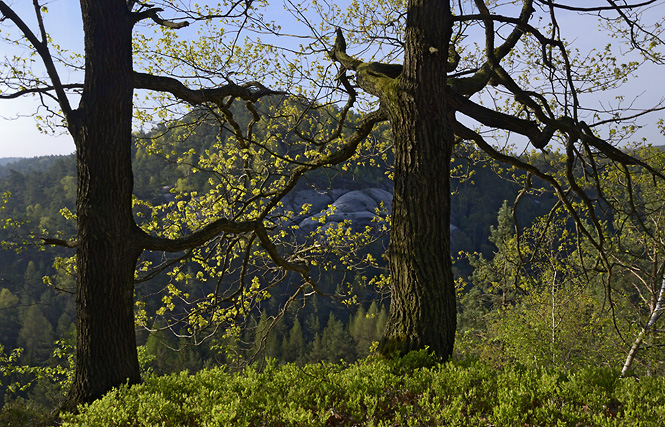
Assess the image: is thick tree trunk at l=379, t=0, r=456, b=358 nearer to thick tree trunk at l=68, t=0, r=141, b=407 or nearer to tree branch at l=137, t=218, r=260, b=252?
tree branch at l=137, t=218, r=260, b=252

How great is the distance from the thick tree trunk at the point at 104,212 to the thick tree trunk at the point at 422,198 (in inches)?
103

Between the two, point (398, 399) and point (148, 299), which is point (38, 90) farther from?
point (148, 299)

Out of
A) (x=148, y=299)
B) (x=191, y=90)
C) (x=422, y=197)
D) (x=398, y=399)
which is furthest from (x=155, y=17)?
(x=148, y=299)

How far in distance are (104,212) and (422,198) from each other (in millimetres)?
3116

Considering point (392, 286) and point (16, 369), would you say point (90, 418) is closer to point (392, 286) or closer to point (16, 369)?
point (392, 286)

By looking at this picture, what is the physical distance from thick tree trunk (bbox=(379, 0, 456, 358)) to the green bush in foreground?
44 centimetres

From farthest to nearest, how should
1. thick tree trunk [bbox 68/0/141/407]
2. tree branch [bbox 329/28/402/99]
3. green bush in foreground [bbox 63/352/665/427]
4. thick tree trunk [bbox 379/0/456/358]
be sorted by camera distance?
tree branch [bbox 329/28/402/99], thick tree trunk [bbox 68/0/141/407], thick tree trunk [bbox 379/0/456/358], green bush in foreground [bbox 63/352/665/427]

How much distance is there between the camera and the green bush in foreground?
2.93 m

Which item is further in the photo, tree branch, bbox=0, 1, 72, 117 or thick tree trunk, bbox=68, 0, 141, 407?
tree branch, bbox=0, 1, 72, 117

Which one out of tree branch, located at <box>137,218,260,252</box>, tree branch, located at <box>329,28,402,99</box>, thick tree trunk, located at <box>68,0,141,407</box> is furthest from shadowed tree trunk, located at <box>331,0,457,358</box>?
thick tree trunk, located at <box>68,0,141,407</box>

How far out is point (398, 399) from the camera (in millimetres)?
3293

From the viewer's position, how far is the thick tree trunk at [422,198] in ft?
13.8

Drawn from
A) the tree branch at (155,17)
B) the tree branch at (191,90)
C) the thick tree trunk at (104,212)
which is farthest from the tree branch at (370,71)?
the thick tree trunk at (104,212)

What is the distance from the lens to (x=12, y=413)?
4867mm
